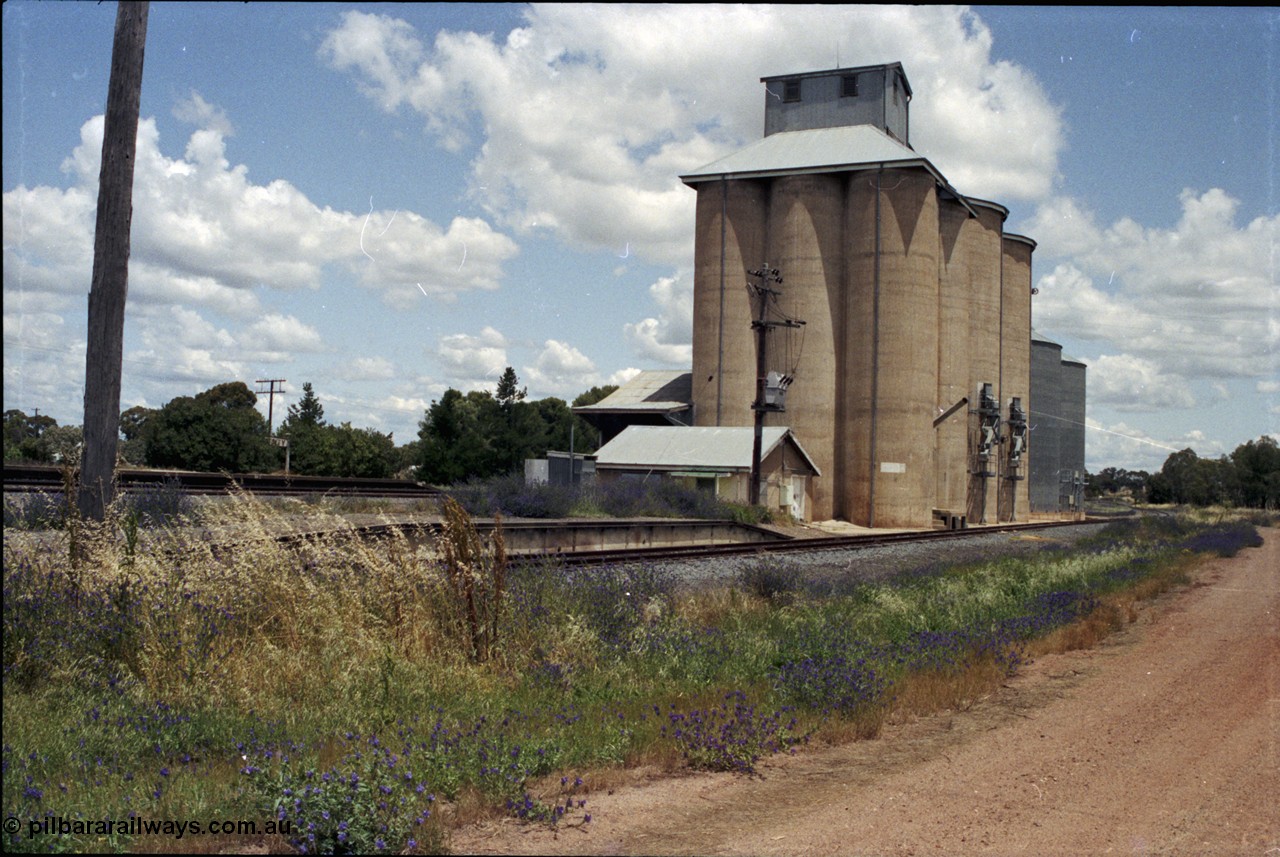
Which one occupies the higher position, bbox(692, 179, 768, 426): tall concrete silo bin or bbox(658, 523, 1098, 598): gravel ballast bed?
bbox(692, 179, 768, 426): tall concrete silo bin

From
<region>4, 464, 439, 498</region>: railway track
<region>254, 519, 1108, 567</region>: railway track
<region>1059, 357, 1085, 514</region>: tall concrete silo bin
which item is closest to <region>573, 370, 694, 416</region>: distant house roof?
<region>4, 464, 439, 498</region>: railway track

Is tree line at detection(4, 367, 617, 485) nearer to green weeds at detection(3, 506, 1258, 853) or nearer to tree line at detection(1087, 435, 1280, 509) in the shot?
green weeds at detection(3, 506, 1258, 853)

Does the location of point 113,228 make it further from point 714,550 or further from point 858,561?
point 858,561

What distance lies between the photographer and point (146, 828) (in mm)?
4762

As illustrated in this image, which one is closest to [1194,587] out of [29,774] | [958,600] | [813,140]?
[958,600]

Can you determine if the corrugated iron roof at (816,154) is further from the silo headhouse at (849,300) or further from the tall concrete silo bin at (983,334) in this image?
the tall concrete silo bin at (983,334)

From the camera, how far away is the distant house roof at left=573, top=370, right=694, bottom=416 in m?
53.2

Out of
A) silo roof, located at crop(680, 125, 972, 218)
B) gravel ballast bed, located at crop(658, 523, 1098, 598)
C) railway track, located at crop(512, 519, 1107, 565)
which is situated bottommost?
gravel ballast bed, located at crop(658, 523, 1098, 598)

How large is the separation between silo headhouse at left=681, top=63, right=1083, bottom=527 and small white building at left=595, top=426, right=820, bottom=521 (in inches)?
101

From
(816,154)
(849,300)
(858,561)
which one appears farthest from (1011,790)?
(816,154)

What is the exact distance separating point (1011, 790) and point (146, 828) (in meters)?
5.02

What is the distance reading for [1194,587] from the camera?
2016 cm

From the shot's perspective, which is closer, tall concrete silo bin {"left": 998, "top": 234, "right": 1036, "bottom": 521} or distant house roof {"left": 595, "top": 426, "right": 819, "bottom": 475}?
distant house roof {"left": 595, "top": 426, "right": 819, "bottom": 475}

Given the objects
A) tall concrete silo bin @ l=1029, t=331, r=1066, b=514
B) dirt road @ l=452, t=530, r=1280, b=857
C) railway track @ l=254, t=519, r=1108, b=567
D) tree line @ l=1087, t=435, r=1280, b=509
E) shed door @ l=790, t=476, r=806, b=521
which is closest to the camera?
dirt road @ l=452, t=530, r=1280, b=857
